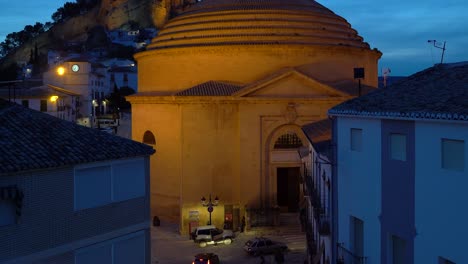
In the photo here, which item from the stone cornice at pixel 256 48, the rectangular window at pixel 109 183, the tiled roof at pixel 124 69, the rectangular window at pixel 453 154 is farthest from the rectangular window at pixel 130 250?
the tiled roof at pixel 124 69

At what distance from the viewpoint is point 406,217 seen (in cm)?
1247

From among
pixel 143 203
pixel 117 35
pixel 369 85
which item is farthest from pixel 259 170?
pixel 117 35

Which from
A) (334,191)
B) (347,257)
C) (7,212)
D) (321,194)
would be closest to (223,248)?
(321,194)

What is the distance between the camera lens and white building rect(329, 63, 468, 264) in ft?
36.2

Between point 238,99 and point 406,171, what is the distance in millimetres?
18482

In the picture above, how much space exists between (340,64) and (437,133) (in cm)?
2256

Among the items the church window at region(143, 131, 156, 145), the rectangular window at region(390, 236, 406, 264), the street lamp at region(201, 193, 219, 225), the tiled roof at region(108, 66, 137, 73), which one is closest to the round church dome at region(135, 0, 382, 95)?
the church window at region(143, 131, 156, 145)

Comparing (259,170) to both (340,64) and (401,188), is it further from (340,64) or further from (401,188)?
(401,188)

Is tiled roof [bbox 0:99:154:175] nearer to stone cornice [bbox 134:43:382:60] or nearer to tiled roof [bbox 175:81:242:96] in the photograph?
tiled roof [bbox 175:81:242:96]

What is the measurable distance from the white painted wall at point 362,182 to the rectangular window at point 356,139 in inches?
4.3

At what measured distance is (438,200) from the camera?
37.6ft

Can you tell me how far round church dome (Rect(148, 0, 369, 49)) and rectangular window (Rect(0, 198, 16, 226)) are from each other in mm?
22024

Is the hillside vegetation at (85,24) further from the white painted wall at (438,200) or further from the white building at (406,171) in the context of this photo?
the white painted wall at (438,200)

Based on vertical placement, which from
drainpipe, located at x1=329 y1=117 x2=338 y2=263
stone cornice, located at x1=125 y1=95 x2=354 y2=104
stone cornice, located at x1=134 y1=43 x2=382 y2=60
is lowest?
drainpipe, located at x1=329 y1=117 x2=338 y2=263
